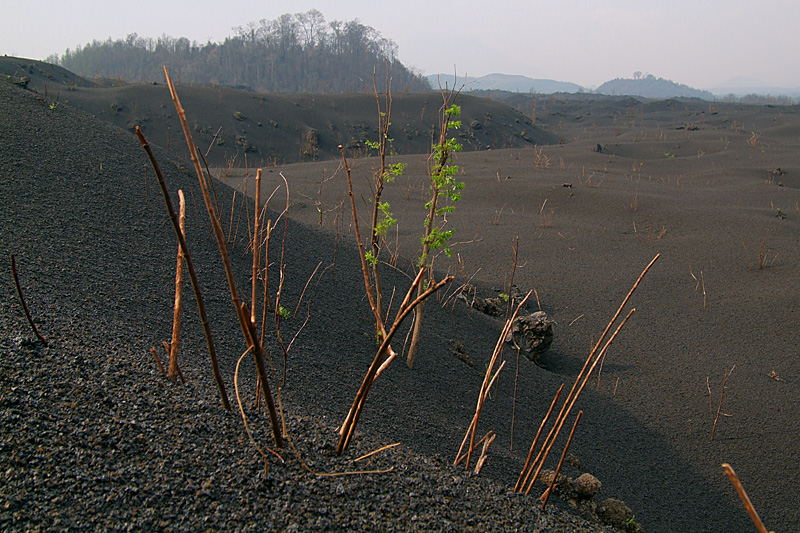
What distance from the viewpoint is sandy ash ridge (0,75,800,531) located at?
4.24ft

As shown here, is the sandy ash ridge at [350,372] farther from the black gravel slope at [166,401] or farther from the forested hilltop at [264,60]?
the forested hilltop at [264,60]

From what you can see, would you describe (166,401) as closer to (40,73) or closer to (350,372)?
(350,372)

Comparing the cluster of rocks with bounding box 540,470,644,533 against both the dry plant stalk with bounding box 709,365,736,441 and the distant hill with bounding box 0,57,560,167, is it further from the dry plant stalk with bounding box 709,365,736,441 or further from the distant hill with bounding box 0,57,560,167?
the distant hill with bounding box 0,57,560,167

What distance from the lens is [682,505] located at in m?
2.52

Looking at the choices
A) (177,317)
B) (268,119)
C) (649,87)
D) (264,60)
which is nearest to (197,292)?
(177,317)

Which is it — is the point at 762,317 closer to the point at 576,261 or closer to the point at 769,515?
the point at 576,261

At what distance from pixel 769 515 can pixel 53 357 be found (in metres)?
3.19

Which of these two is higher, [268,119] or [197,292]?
[268,119]

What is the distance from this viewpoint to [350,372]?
2543 mm

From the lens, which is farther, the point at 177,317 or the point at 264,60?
the point at 264,60

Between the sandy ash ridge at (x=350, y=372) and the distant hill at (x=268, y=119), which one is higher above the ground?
the distant hill at (x=268, y=119)

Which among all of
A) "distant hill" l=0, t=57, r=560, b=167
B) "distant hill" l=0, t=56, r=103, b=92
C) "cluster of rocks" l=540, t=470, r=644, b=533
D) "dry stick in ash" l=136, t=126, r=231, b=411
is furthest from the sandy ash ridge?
"distant hill" l=0, t=56, r=103, b=92

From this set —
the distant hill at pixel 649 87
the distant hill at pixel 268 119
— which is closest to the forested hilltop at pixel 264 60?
the distant hill at pixel 268 119

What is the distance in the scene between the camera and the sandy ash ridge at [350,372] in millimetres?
1293
